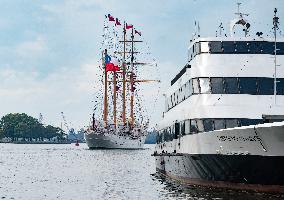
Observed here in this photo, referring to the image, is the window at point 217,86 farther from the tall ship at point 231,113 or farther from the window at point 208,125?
the window at point 208,125

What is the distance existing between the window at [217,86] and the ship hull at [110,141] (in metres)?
126

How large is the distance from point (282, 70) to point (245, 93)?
2590mm

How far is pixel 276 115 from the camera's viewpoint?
89.7 feet

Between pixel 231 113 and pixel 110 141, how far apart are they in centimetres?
13012

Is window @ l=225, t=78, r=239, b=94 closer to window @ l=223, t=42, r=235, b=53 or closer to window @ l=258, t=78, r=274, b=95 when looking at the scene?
window @ l=258, t=78, r=274, b=95

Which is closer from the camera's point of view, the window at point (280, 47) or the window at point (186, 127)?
the window at point (186, 127)

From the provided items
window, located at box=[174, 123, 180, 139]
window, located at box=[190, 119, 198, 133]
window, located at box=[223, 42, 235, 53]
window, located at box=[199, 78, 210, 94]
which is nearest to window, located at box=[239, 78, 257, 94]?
window, located at box=[199, 78, 210, 94]

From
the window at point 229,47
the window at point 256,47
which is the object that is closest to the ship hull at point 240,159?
the window at point 229,47

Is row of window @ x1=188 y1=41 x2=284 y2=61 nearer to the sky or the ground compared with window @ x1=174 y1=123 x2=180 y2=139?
nearer to the sky

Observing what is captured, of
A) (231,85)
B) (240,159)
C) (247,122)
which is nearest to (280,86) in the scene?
(231,85)

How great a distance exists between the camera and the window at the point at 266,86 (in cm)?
2861

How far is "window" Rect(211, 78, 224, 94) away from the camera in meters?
28.9

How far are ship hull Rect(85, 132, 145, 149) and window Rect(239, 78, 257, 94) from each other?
416 feet

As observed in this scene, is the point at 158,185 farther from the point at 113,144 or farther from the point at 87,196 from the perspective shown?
the point at 113,144
